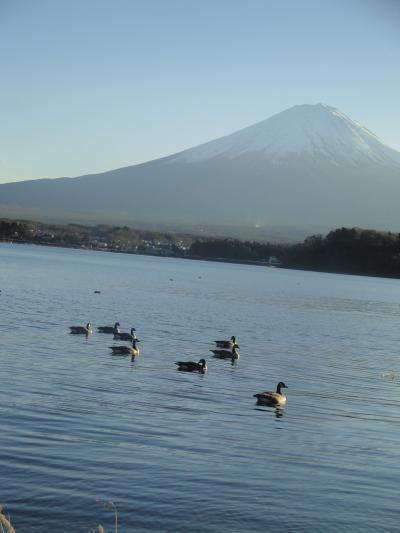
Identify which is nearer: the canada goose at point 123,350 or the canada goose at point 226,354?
the canada goose at point 123,350

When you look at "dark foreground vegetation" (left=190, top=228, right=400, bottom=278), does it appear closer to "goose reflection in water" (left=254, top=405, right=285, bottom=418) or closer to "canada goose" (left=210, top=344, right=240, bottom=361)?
"canada goose" (left=210, top=344, right=240, bottom=361)

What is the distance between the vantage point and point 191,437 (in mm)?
15227

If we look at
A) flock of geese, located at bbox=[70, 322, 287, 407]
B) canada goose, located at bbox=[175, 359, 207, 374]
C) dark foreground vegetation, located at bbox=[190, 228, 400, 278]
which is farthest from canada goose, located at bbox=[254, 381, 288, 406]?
dark foreground vegetation, located at bbox=[190, 228, 400, 278]

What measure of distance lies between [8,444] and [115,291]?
4557 cm

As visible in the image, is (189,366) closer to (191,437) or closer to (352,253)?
(191,437)

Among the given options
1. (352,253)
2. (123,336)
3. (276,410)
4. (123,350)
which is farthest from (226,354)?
(352,253)

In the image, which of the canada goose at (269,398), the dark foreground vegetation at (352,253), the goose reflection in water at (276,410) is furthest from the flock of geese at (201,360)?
the dark foreground vegetation at (352,253)

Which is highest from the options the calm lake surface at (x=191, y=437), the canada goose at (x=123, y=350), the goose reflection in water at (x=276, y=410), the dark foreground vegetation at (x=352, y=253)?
the dark foreground vegetation at (x=352, y=253)

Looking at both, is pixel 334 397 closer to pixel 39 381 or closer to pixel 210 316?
pixel 39 381

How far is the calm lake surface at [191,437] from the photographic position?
11.6 metres

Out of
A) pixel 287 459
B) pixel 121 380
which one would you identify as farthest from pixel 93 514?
pixel 121 380

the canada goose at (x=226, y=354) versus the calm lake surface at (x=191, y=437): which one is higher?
the canada goose at (x=226, y=354)

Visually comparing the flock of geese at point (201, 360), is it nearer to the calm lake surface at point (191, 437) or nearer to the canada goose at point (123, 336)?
the canada goose at point (123, 336)

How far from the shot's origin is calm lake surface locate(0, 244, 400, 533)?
11.6 m
